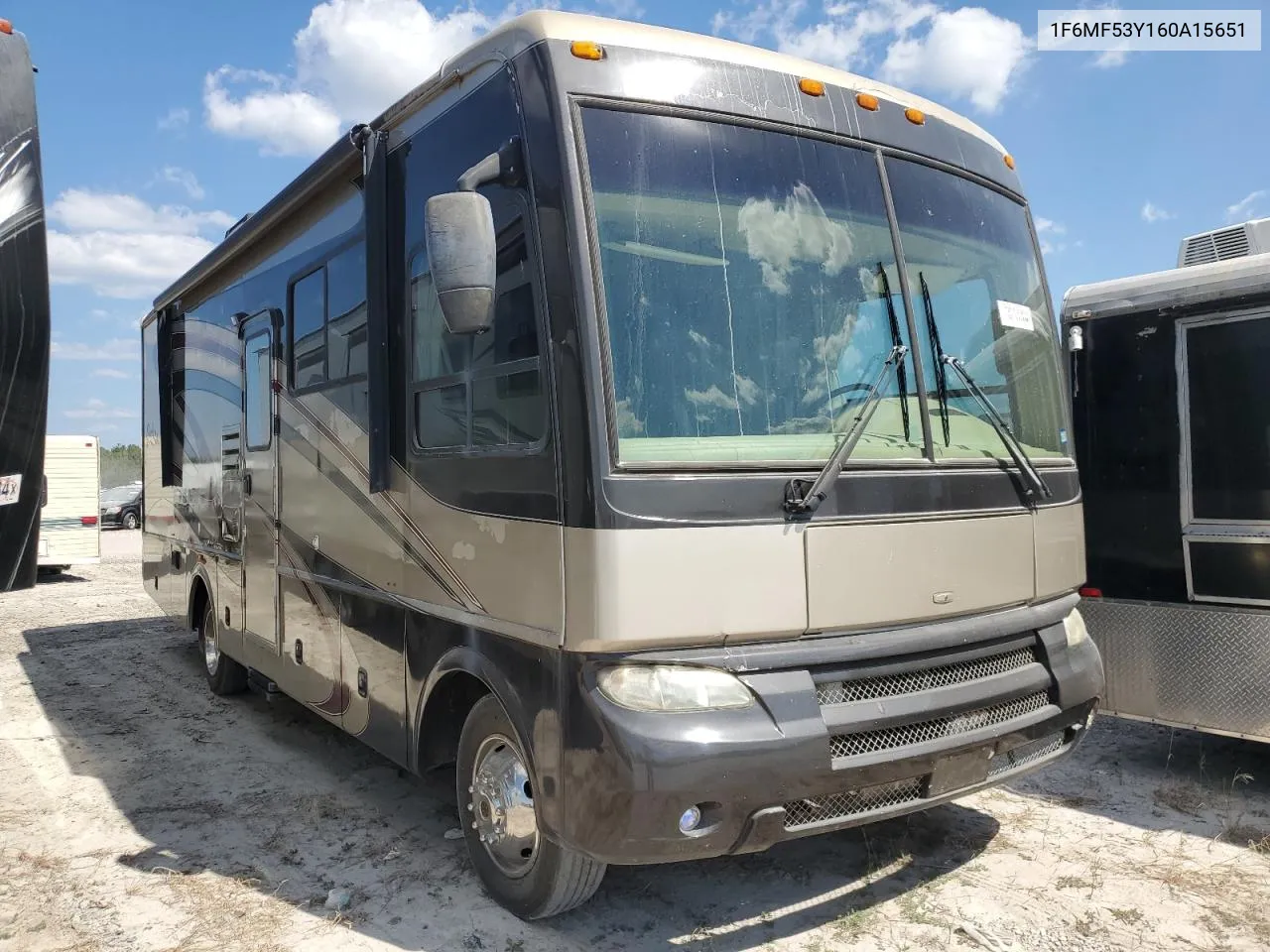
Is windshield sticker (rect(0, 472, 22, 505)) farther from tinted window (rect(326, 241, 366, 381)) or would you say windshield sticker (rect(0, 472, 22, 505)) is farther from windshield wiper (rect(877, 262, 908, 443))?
windshield wiper (rect(877, 262, 908, 443))

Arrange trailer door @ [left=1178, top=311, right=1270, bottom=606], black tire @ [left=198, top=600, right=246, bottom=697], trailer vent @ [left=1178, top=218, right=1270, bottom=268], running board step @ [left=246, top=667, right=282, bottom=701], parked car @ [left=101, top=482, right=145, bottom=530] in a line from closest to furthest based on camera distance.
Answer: trailer door @ [left=1178, top=311, right=1270, bottom=606], trailer vent @ [left=1178, top=218, right=1270, bottom=268], running board step @ [left=246, top=667, right=282, bottom=701], black tire @ [left=198, top=600, right=246, bottom=697], parked car @ [left=101, top=482, right=145, bottom=530]

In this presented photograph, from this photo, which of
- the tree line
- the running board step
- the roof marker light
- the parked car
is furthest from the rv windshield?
the tree line

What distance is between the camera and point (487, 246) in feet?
10.3

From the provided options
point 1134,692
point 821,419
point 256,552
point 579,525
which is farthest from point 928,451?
point 256,552

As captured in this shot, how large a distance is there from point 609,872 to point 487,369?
2.13m

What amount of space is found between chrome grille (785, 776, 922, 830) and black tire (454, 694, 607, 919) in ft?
2.38

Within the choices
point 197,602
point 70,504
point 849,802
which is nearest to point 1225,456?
point 849,802

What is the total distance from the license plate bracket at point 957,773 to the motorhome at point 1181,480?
2.09 metres

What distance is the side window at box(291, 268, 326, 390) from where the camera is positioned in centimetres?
500

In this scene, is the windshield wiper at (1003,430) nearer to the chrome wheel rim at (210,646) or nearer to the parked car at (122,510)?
the chrome wheel rim at (210,646)

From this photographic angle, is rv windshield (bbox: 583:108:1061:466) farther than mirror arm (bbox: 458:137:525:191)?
No

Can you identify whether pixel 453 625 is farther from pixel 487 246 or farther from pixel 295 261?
pixel 295 261

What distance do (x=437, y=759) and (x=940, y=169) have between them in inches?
123

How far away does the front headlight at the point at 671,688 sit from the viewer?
294cm
